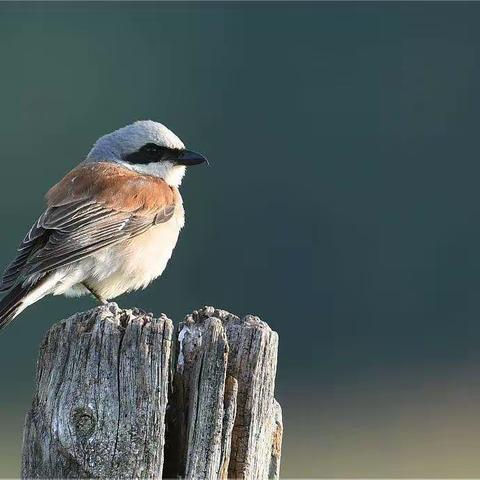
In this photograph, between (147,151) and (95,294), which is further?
(147,151)

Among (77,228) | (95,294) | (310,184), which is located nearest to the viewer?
(77,228)

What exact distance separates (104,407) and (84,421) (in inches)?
3.4

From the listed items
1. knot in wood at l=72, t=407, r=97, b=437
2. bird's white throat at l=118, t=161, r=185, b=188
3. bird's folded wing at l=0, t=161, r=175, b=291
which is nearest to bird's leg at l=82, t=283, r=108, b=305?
bird's folded wing at l=0, t=161, r=175, b=291

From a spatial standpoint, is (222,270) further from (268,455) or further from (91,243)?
(268,455)

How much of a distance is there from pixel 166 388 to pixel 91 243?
2644mm

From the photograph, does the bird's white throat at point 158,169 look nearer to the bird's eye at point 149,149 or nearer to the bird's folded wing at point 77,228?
the bird's eye at point 149,149

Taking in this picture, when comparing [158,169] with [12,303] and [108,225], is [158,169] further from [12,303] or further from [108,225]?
[12,303]

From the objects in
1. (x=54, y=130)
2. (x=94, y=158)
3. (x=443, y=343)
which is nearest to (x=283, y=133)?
(x=54, y=130)

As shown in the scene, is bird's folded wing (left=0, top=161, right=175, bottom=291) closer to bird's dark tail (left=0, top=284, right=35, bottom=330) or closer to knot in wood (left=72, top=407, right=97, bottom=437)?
bird's dark tail (left=0, top=284, right=35, bottom=330)

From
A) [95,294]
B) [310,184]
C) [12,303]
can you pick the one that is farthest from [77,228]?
[310,184]

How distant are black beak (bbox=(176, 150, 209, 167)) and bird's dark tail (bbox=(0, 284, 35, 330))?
5.91ft

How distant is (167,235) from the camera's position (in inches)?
311

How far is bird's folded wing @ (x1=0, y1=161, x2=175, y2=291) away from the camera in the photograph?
6926 mm

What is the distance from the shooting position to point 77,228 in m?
7.18
